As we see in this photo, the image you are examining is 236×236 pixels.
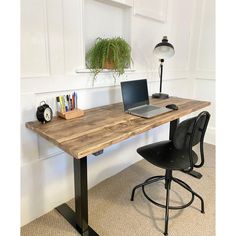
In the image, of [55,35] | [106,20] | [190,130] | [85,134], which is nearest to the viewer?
[85,134]

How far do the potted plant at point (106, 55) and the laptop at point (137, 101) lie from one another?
0.67ft

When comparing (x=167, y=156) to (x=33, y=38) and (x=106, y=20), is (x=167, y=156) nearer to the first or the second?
(x=33, y=38)

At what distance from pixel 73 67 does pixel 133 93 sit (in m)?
0.57

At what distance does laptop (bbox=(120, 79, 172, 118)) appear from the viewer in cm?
181

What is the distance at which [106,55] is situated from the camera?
1.93 meters

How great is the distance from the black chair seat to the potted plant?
782mm

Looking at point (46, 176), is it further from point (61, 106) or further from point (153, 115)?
point (153, 115)

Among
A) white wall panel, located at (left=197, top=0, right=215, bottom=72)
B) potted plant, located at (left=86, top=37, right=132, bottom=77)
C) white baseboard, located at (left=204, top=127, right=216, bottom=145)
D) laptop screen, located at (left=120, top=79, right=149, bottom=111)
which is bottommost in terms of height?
white baseboard, located at (left=204, top=127, right=216, bottom=145)

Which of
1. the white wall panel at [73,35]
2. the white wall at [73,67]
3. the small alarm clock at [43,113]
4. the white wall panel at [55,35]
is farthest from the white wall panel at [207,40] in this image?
the small alarm clock at [43,113]

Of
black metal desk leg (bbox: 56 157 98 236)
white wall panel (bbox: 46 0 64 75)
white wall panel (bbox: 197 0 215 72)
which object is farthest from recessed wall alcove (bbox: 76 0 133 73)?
white wall panel (bbox: 197 0 215 72)

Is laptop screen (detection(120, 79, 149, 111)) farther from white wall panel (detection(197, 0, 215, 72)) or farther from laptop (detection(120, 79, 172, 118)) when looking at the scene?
white wall panel (detection(197, 0, 215, 72))

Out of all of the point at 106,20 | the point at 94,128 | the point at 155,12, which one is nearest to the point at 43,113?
the point at 94,128

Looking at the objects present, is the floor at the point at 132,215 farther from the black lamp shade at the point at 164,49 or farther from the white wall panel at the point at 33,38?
the black lamp shade at the point at 164,49
